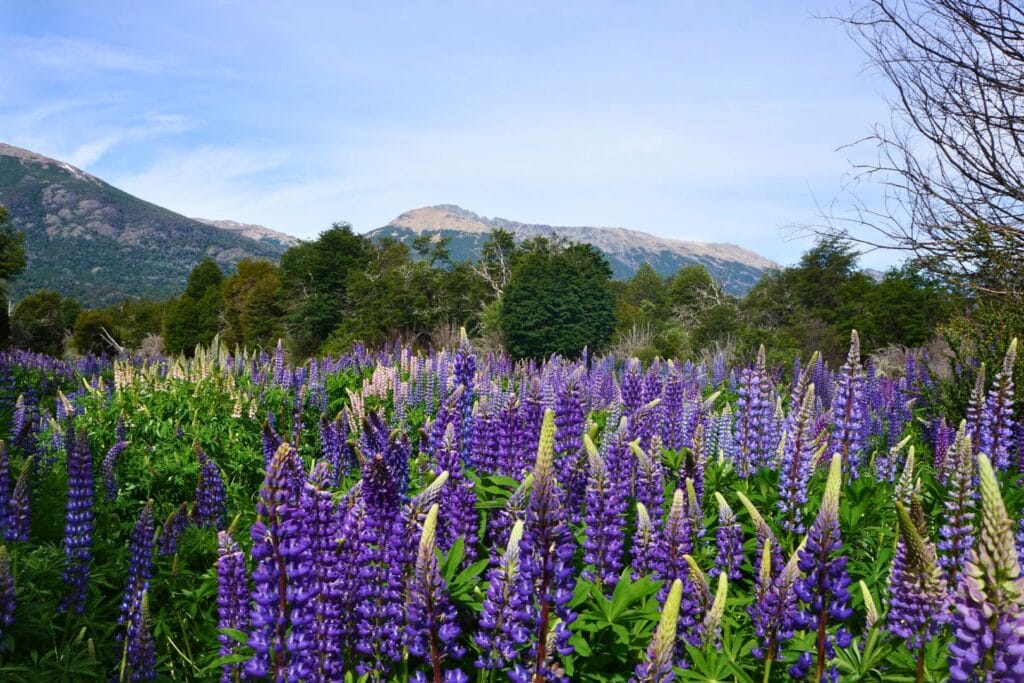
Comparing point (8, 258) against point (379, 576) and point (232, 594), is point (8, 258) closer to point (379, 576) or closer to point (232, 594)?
point (232, 594)

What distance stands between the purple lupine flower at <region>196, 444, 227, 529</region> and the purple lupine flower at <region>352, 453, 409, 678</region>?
2626 mm

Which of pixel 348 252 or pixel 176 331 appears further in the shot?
pixel 176 331

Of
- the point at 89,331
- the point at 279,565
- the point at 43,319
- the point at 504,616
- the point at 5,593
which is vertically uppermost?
the point at 279,565

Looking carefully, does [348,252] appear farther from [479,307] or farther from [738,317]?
[738,317]

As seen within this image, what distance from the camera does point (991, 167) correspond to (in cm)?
1123

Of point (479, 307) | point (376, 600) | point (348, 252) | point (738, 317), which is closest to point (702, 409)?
point (376, 600)

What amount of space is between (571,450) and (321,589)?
210cm

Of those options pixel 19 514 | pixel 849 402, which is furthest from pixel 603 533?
pixel 19 514

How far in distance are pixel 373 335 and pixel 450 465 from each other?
33107mm

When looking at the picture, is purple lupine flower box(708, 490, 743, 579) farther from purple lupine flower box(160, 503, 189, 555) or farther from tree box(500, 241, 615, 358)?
tree box(500, 241, 615, 358)

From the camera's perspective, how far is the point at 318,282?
44594mm

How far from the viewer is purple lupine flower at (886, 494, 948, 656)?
2.28 meters

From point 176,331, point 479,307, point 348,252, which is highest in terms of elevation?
point 348,252

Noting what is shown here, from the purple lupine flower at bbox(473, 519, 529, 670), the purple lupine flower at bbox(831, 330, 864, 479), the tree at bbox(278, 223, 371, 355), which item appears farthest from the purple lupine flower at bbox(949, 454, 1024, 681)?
the tree at bbox(278, 223, 371, 355)
